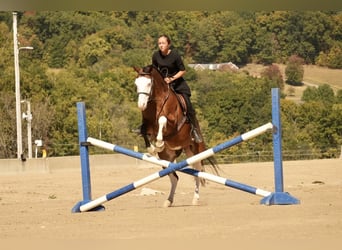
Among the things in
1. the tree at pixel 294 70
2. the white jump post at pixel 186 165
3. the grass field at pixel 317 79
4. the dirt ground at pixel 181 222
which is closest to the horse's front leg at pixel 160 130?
the white jump post at pixel 186 165

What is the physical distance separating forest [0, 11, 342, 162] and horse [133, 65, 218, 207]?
25708 millimetres

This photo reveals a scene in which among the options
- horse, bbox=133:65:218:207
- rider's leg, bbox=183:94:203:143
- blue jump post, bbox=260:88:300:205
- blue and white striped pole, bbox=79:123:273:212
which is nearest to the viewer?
blue and white striped pole, bbox=79:123:273:212

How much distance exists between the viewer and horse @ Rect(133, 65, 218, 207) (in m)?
9.08

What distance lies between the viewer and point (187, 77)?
72.7m

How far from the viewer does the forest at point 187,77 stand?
170 feet

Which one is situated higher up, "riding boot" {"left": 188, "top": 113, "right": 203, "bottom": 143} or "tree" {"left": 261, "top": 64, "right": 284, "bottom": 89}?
"tree" {"left": 261, "top": 64, "right": 284, "bottom": 89}

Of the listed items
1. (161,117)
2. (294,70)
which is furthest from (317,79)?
(161,117)

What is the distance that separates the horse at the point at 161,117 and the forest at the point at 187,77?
25.7 metres

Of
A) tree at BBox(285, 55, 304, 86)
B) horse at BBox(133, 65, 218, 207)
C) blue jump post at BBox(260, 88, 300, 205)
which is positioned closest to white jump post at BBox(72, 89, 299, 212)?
blue jump post at BBox(260, 88, 300, 205)

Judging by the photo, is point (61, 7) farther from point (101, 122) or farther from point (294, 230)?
point (101, 122)

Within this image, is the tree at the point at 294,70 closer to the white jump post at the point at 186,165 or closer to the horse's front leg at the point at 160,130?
the horse's front leg at the point at 160,130

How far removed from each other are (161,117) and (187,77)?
208 ft

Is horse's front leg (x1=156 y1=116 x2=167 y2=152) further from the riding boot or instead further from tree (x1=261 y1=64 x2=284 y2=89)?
tree (x1=261 y1=64 x2=284 y2=89)

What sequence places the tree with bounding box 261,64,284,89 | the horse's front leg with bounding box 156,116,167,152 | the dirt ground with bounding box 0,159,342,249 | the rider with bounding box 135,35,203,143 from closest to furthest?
the dirt ground with bounding box 0,159,342,249 → the horse's front leg with bounding box 156,116,167,152 → the rider with bounding box 135,35,203,143 → the tree with bounding box 261,64,284,89
